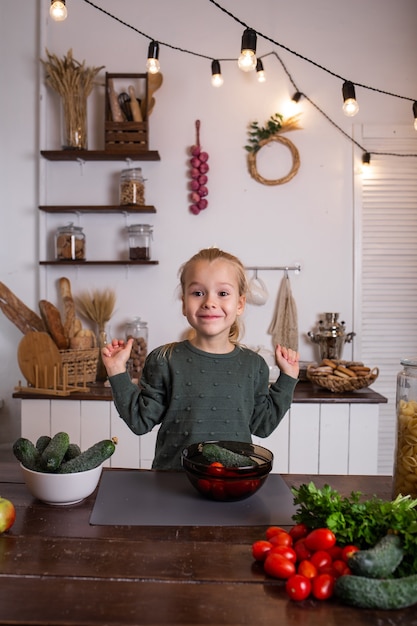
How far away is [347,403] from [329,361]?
0.29 metres

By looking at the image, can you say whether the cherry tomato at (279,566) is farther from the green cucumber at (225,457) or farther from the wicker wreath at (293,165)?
the wicker wreath at (293,165)

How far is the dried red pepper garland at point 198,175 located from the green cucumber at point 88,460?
2014mm

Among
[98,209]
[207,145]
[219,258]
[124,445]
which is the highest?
[207,145]

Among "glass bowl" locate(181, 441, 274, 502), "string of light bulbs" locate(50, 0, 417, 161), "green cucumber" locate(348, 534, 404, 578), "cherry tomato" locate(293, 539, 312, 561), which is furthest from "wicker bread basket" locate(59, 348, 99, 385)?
"green cucumber" locate(348, 534, 404, 578)

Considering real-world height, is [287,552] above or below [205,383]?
below

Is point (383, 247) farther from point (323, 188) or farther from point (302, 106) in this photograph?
point (302, 106)

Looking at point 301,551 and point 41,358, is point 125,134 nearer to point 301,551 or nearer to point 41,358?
point 41,358

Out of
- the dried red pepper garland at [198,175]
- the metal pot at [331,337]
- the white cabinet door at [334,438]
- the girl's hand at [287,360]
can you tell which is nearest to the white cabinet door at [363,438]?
the white cabinet door at [334,438]

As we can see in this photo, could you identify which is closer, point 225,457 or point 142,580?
point 142,580

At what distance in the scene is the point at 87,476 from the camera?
3.89ft

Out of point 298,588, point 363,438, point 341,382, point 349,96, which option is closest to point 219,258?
point 298,588

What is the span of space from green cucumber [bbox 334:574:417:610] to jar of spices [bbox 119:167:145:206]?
239cm

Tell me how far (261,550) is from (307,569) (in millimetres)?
93

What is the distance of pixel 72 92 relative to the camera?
2.88 metres
